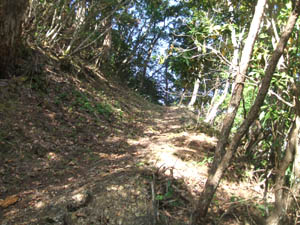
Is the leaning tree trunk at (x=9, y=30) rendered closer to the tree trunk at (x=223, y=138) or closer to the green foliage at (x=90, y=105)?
the green foliage at (x=90, y=105)

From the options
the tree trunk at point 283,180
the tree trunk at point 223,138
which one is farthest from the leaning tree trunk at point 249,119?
the tree trunk at point 283,180

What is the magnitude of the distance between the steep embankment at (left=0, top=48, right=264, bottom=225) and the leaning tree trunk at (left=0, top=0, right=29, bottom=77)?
52 centimetres

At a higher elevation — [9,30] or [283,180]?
[9,30]

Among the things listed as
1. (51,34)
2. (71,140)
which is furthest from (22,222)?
(51,34)

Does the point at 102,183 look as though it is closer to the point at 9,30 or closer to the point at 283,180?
the point at 283,180

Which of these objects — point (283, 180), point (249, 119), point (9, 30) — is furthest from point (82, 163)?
point (9, 30)

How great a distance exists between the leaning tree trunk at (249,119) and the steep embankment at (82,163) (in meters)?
0.67

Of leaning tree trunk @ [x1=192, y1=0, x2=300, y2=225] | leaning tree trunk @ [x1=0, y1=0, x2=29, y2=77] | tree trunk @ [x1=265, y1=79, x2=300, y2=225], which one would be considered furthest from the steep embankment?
tree trunk @ [x1=265, y1=79, x2=300, y2=225]

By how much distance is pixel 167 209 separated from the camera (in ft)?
10.8

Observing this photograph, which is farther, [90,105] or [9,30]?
[90,105]

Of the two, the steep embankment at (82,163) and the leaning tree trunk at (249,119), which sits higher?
the leaning tree trunk at (249,119)

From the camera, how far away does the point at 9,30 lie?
588cm

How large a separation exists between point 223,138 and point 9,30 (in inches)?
235

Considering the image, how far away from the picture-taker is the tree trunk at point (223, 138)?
8.74ft
